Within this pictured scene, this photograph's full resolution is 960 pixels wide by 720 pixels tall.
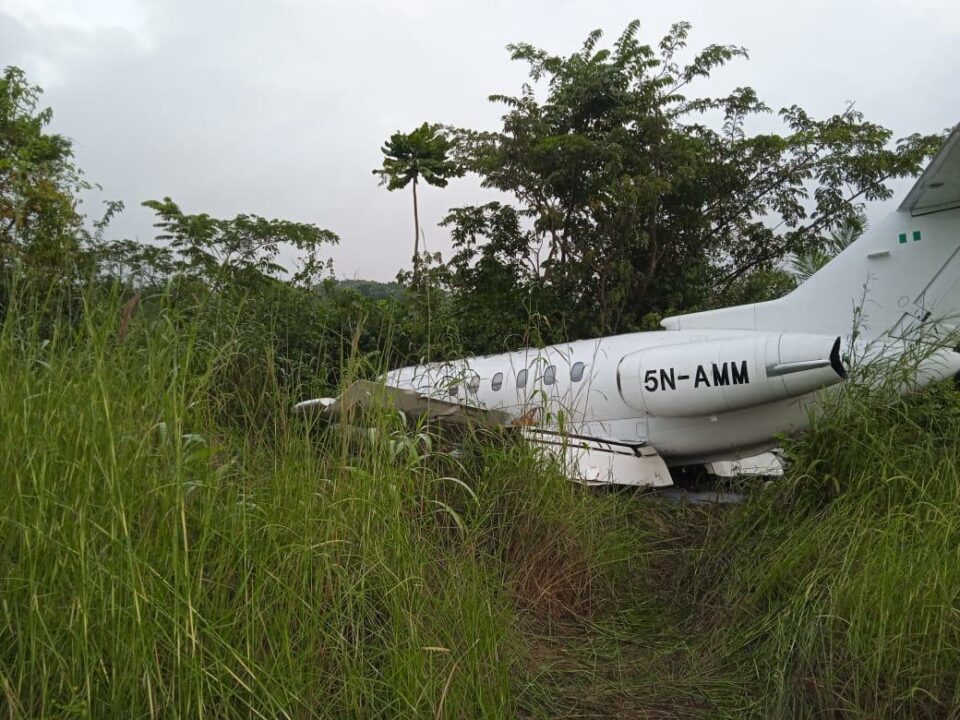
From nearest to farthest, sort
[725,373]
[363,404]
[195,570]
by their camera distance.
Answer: [195,570] < [363,404] < [725,373]

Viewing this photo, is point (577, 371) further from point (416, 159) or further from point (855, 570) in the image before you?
point (416, 159)

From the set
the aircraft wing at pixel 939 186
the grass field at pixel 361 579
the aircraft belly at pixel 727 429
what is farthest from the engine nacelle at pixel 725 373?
the grass field at pixel 361 579

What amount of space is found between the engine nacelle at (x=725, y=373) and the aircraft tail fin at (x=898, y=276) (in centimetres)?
61

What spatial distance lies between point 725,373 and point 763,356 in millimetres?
437

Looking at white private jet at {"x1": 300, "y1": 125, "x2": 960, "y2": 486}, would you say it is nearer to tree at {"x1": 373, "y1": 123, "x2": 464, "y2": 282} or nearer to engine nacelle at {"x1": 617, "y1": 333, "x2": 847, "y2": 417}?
engine nacelle at {"x1": 617, "y1": 333, "x2": 847, "y2": 417}

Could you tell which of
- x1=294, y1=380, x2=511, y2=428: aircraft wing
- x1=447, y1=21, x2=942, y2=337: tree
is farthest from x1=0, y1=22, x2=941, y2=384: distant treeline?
x1=294, y1=380, x2=511, y2=428: aircraft wing

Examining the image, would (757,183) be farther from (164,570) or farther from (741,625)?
(164,570)

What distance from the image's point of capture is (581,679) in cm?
347

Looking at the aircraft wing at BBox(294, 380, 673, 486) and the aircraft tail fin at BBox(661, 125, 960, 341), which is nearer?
the aircraft wing at BBox(294, 380, 673, 486)

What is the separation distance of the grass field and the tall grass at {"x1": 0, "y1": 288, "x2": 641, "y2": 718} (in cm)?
1

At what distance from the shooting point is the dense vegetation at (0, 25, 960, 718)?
2.23 meters

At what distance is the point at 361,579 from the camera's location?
2.69 meters

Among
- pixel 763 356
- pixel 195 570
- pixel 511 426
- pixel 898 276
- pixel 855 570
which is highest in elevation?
pixel 898 276

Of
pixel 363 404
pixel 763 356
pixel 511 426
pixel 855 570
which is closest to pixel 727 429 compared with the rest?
pixel 763 356
